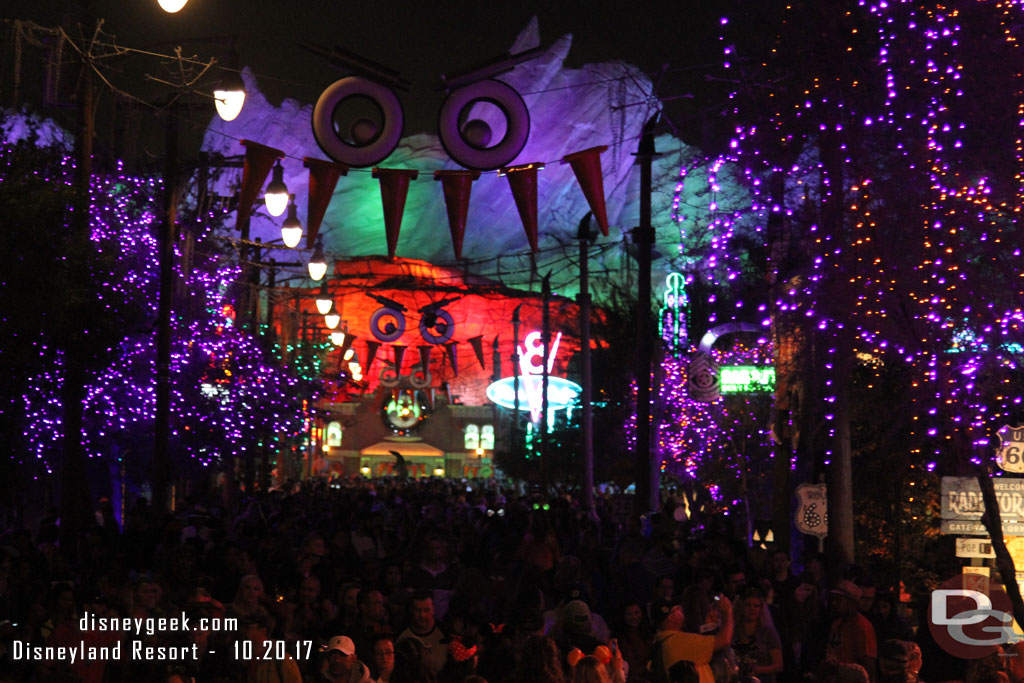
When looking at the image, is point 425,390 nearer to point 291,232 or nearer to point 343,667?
point 291,232

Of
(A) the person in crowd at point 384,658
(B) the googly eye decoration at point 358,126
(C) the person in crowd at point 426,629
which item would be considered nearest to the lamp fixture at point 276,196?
(B) the googly eye decoration at point 358,126

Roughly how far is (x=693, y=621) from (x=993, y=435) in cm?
728

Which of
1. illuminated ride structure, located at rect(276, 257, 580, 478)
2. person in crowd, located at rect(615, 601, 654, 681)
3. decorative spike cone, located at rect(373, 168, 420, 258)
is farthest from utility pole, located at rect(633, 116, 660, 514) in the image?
illuminated ride structure, located at rect(276, 257, 580, 478)

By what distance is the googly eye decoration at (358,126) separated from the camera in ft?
45.4

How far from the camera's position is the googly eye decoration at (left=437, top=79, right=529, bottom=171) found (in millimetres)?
14008

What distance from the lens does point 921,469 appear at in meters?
18.7

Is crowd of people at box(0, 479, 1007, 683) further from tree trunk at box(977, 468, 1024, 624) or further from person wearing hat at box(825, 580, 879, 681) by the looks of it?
tree trunk at box(977, 468, 1024, 624)

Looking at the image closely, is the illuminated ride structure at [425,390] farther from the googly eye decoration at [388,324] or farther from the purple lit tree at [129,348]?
the purple lit tree at [129,348]

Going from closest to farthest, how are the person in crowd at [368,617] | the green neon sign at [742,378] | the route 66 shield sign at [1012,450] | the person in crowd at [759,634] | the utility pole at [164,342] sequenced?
the person in crowd at [368,617]
the person in crowd at [759,634]
the route 66 shield sign at [1012,450]
the utility pole at [164,342]
the green neon sign at [742,378]

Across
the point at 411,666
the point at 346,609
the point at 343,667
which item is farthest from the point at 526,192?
the point at 343,667

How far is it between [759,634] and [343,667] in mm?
3917

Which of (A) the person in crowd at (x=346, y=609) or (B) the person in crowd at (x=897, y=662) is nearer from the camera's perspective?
(B) the person in crowd at (x=897, y=662)

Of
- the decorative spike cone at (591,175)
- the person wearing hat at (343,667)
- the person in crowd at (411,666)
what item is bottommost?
the person in crowd at (411,666)

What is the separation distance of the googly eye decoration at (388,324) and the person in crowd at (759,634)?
45970 millimetres
